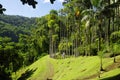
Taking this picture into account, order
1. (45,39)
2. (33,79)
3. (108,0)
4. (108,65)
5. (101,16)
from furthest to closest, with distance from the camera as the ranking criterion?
(45,39)
(33,79)
(108,0)
(101,16)
(108,65)

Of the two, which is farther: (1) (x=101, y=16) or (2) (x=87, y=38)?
(2) (x=87, y=38)

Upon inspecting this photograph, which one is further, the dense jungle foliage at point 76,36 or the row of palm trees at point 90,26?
the dense jungle foliage at point 76,36

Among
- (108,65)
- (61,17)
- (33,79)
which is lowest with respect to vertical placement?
(33,79)

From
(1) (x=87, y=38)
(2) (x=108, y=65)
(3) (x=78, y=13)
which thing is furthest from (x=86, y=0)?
(2) (x=108, y=65)

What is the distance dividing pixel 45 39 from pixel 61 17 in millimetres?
26936

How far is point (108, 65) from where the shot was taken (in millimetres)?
46469

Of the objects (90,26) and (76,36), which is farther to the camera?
(76,36)

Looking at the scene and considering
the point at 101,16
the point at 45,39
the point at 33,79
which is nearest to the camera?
the point at 101,16

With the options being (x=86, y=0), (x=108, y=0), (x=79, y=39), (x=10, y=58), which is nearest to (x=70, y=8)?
(x=79, y=39)

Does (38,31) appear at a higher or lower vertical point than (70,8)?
lower

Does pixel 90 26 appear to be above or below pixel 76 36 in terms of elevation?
above

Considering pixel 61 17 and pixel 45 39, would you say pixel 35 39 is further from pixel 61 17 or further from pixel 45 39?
pixel 61 17

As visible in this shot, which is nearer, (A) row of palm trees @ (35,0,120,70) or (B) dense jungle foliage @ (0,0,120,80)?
(A) row of palm trees @ (35,0,120,70)

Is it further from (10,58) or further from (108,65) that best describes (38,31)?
(108,65)
